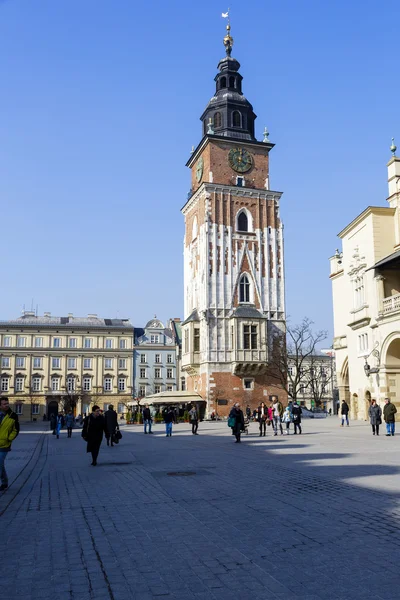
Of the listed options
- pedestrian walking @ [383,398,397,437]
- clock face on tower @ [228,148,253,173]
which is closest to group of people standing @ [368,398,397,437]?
pedestrian walking @ [383,398,397,437]

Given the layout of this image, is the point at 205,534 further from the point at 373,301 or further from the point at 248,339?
the point at 248,339

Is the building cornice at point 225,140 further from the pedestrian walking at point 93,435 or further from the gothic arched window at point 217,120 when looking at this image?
the pedestrian walking at point 93,435

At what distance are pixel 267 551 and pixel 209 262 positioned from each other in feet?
155

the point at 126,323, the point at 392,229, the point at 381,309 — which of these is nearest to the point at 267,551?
the point at 381,309

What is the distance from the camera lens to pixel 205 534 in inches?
282

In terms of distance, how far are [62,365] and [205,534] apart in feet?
269

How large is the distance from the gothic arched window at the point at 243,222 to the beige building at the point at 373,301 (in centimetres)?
1515

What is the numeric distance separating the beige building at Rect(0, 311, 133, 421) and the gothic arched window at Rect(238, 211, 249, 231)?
124 ft

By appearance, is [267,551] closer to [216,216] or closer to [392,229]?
[392,229]

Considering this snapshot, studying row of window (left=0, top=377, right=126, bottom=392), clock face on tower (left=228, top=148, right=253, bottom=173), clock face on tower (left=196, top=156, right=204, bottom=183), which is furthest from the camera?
row of window (left=0, top=377, right=126, bottom=392)

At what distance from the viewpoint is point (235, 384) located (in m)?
52.4

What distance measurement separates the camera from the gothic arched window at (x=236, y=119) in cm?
5791

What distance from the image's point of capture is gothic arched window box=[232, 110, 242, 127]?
5791cm

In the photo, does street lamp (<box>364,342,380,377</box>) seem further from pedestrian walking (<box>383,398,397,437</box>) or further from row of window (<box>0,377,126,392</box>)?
row of window (<box>0,377,126,392</box>)
